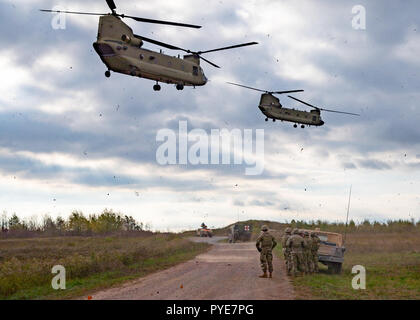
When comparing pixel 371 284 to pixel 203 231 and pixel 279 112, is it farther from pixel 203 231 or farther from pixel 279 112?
pixel 203 231

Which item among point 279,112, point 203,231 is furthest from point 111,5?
point 203,231

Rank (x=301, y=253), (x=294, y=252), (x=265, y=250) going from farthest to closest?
1. (x=301, y=253)
2. (x=294, y=252)
3. (x=265, y=250)

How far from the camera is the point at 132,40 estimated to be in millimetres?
22297

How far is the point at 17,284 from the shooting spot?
17188mm

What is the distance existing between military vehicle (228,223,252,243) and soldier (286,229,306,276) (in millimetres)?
35751

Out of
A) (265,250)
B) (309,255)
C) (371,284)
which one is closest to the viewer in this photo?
A: (371,284)

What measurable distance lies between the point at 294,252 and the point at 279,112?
2188cm

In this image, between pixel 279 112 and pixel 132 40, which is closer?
pixel 132 40

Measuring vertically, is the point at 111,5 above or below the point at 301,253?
above

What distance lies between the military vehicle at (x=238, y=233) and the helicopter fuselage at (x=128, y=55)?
32.5m

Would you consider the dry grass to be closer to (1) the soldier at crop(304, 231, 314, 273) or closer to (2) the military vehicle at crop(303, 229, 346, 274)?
(2) the military vehicle at crop(303, 229, 346, 274)
